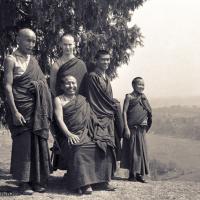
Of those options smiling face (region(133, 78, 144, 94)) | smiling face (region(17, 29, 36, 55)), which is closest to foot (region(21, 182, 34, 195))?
smiling face (region(17, 29, 36, 55))

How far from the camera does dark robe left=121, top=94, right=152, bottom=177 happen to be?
7988 millimetres

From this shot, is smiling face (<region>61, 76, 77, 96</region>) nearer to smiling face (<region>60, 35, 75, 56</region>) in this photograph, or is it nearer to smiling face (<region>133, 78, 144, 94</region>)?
smiling face (<region>60, 35, 75, 56</region>)

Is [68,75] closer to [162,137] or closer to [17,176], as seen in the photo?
[17,176]

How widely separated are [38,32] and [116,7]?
5.55 ft

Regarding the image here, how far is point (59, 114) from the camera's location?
244 inches

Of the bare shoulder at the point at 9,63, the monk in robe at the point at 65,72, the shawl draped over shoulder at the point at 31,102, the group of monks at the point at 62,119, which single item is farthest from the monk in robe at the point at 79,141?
the bare shoulder at the point at 9,63

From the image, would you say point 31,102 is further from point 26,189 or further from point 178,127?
point 178,127

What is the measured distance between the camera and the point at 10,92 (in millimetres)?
5746

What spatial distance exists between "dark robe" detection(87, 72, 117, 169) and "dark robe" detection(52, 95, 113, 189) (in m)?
0.11

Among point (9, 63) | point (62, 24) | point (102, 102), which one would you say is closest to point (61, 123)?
point (102, 102)

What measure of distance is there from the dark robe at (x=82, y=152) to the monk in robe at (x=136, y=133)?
157 cm

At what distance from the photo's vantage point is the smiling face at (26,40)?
588 cm

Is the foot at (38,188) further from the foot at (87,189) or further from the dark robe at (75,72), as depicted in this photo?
the dark robe at (75,72)

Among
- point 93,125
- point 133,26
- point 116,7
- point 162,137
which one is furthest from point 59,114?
point 162,137
